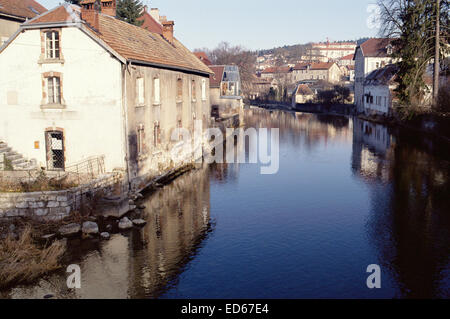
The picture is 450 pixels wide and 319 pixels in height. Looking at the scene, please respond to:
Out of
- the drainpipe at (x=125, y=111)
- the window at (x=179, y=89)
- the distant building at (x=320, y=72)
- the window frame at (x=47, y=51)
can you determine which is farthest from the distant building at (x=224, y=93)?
the distant building at (x=320, y=72)

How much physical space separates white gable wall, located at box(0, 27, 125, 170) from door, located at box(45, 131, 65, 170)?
0.75ft

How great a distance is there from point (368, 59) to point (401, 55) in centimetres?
3028

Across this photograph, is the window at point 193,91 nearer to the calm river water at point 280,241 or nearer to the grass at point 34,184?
the calm river water at point 280,241

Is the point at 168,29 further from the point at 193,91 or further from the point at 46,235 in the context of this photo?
the point at 46,235

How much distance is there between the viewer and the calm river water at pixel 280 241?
37.0ft

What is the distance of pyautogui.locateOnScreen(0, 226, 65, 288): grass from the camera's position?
37.6ft

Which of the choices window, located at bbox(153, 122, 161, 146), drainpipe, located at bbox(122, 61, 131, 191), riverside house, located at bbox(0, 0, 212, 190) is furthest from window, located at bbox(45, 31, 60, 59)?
window, located at bbox(153, 122, 161, 146)

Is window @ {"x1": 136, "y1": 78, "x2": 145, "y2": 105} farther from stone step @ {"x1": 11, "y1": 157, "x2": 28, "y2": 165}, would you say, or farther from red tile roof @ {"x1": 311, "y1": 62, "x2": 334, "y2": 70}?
red tile roof @ {"x1": 311, "y1": 62, "x2": 334, "y2": 70}

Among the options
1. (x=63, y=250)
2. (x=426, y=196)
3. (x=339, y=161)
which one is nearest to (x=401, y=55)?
(x=339, y=161)

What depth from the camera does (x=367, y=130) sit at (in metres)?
46.5

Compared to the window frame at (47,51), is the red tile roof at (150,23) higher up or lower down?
higher up

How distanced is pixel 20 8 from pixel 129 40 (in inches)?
451

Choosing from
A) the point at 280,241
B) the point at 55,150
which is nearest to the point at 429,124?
the point at 280,241
